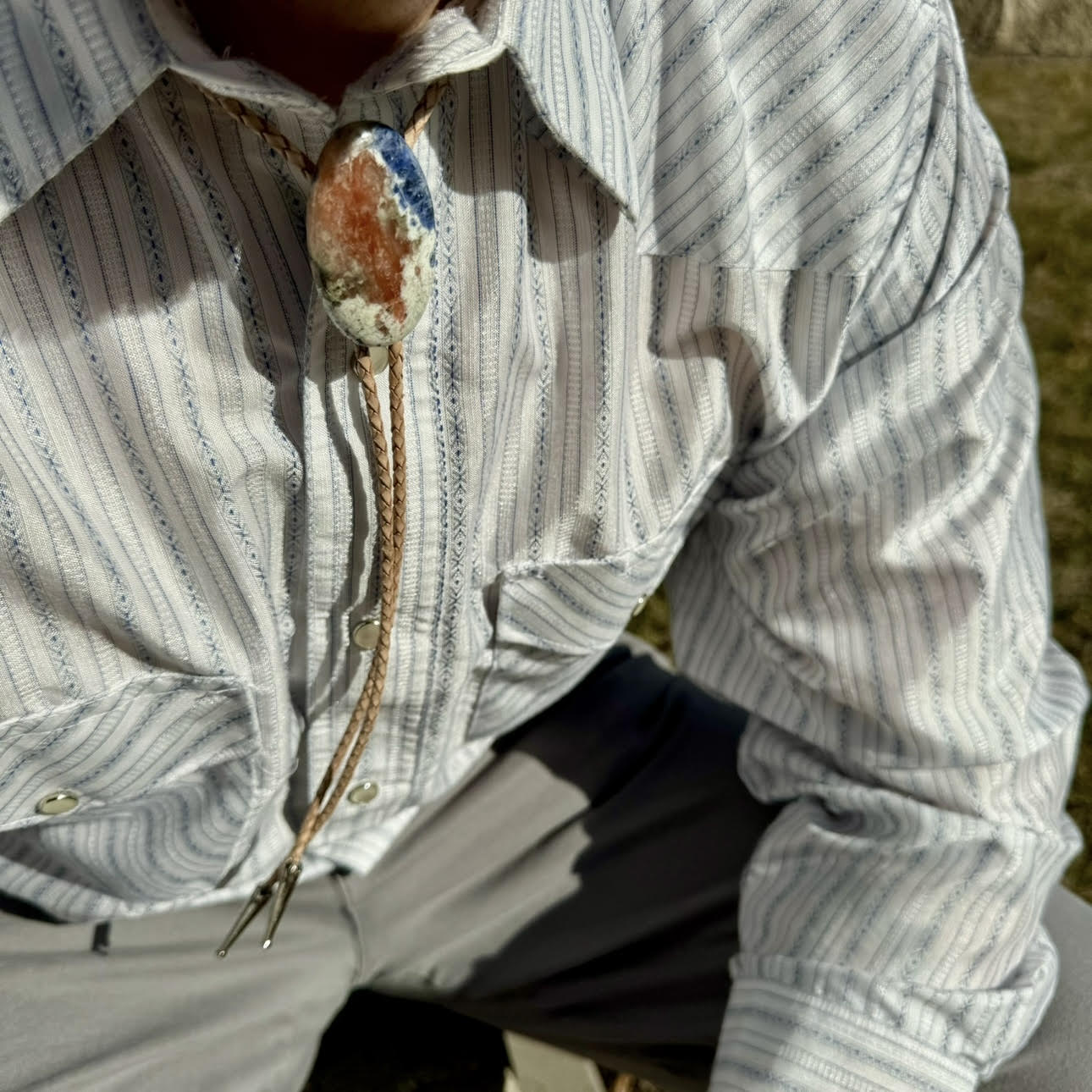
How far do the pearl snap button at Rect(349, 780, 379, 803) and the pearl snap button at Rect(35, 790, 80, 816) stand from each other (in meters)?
0.17

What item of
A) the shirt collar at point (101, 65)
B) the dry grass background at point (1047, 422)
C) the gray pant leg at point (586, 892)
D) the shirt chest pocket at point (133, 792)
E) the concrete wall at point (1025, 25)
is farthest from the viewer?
the dry grass background at point (1047, 422)

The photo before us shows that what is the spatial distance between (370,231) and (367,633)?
0.25 meters

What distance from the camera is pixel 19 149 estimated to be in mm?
455

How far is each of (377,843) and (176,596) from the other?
318mm

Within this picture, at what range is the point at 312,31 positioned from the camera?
19.3 inches

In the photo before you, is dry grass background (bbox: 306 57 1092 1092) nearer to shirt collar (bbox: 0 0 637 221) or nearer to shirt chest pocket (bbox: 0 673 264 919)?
shirt chest pocket (bbox: 0 673 264 919)

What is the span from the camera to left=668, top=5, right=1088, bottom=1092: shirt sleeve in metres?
0.66

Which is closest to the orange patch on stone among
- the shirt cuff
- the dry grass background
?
the shirt cuff

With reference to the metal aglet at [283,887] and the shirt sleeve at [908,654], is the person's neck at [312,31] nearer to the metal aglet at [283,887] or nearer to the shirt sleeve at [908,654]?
the shirt sleeve at [908,654]

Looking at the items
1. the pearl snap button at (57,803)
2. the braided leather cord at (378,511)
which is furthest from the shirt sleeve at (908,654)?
the pearl snap button at (57,803)

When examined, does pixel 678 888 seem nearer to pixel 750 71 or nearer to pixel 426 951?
pixel 426 951

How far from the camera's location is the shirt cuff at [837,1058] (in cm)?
71

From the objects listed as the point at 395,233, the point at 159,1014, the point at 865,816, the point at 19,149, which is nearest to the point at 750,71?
the point at 395,233

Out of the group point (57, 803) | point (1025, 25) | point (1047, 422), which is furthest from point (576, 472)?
point (1047, 422)
